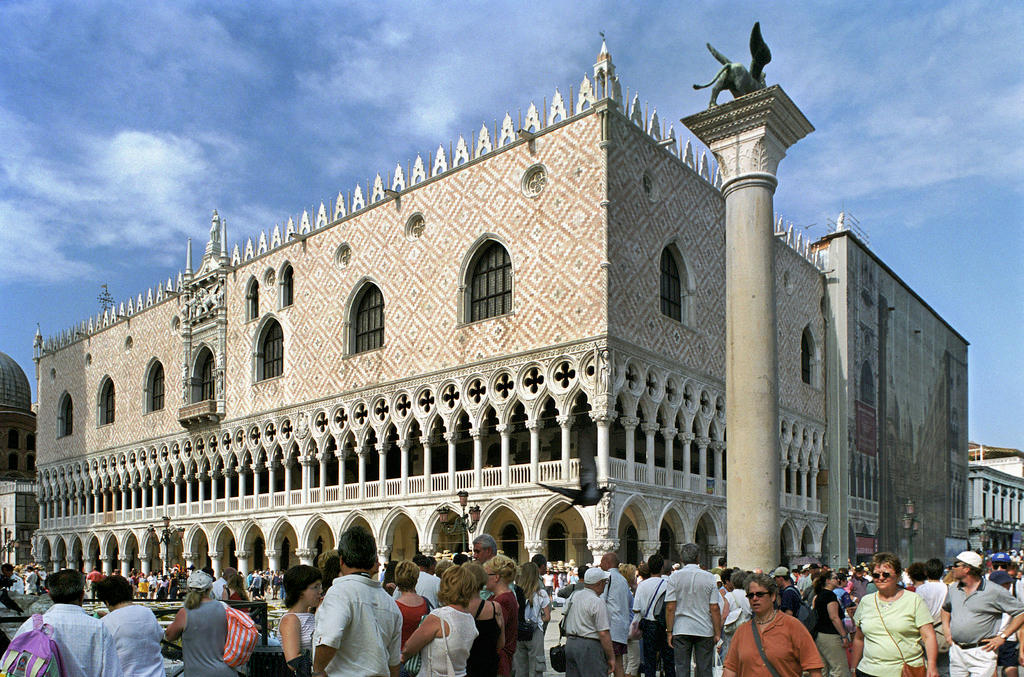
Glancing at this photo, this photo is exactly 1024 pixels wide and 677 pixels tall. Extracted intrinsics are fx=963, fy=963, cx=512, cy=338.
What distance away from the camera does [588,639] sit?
6648 millimetres

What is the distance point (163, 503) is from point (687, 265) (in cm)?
2205

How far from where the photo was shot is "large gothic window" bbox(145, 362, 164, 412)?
36.8 metres

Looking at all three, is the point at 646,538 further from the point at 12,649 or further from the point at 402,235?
the point at 12,649

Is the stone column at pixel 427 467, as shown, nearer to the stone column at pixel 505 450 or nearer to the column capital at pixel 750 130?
the stone column at pixel 505 450

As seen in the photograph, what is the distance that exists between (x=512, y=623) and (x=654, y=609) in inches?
107

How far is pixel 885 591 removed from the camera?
208 inches

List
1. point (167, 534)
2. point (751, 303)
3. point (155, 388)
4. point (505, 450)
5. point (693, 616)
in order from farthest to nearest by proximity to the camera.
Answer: point (155, 388)
point (167, 534)
point (505, 450)
point (751, 303)
point (693, 616)

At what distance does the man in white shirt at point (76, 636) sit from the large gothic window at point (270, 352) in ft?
88.7

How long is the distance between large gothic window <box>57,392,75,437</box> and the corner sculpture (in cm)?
3961

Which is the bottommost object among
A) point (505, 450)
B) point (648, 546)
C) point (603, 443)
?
point (648, 546)

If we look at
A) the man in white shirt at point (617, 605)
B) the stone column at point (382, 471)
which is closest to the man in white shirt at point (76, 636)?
the man in white shirt at point (617, 605)

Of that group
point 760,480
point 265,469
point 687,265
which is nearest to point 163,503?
point 265,469

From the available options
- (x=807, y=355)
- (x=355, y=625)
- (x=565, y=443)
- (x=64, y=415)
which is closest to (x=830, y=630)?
(x=355, y=625)

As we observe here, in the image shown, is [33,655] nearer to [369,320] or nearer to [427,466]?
[427,466]
